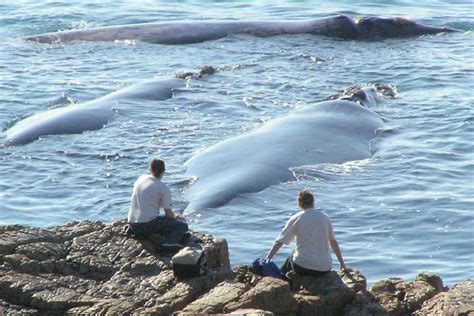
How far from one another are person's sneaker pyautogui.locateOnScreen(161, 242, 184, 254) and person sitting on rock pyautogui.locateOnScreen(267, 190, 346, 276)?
1251mm

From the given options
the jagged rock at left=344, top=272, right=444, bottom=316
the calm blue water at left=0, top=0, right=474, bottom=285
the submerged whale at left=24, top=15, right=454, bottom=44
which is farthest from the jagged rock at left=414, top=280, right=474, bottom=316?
the submerged whale at left=24, top=15, right=454, bottom=44

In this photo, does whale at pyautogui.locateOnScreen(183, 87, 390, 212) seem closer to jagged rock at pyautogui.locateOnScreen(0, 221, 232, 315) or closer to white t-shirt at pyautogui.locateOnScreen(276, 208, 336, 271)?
jagged rock at pyautogui.locateOnScreen(0, 221, 232, 315)

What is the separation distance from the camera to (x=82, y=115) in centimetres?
3120

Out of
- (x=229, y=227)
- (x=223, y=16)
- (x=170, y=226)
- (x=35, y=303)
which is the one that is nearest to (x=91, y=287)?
(x=35, y=303)

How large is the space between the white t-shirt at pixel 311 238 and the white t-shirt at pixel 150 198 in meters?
2.00

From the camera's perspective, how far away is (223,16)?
50.0m

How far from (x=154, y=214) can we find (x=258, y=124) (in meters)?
13.7

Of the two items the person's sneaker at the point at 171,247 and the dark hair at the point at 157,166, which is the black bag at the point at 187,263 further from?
the dark hair at the point at 157,166

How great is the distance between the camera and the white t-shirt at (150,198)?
685 inches

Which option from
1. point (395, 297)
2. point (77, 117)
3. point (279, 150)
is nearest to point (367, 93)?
point (279, 150)

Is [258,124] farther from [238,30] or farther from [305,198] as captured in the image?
[305,198]

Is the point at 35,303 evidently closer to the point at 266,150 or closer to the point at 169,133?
the point at 266,150

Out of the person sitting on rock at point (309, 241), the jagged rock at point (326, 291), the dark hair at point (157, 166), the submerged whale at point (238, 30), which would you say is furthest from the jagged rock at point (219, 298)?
the submerged whale at point (238, 30)

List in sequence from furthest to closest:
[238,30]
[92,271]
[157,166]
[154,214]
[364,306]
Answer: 1. [238,30]
2. [157,166]
3. [154,214]
4. [92,271]
5. [364,306]
